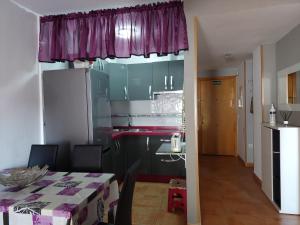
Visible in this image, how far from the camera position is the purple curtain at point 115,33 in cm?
244

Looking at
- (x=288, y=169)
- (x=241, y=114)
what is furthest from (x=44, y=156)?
(x=241, y=114)

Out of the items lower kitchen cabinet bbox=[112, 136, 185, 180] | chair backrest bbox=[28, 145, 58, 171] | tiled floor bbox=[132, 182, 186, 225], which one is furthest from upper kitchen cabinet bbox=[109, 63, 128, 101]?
chair backrest bbox=[28, 145, 58, 171]

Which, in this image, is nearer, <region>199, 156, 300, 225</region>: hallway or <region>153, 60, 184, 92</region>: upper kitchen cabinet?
<region>199, 156, 300, 225</region>: hallway

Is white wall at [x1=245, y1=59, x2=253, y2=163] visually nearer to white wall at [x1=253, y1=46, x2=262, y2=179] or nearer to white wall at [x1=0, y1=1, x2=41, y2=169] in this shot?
white wall at [x1=253, y1=46, x2=262, y2=179]

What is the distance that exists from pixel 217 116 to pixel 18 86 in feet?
15.1

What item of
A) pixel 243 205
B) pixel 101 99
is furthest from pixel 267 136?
pixel 101 99

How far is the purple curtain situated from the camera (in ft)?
8.00

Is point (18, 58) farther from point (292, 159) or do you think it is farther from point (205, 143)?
point (205, 143)

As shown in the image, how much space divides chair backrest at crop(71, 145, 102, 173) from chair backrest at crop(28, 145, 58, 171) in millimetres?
223

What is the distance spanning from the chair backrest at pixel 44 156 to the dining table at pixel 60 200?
1.31 ft

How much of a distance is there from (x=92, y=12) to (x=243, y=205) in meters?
3.10

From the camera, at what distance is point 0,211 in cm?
137

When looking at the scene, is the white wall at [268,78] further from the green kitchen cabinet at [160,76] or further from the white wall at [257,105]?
the green kitchen cabinet at [160,76]

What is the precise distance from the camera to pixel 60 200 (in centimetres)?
143
